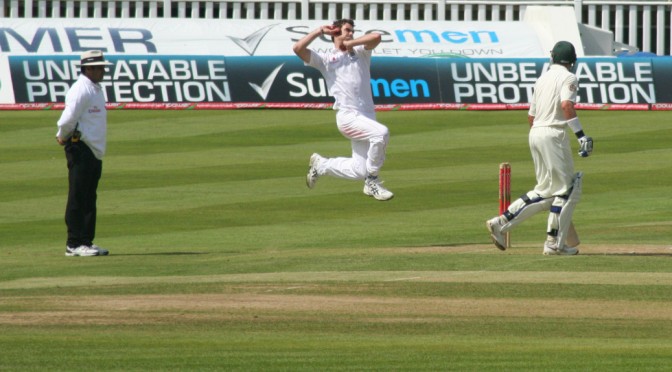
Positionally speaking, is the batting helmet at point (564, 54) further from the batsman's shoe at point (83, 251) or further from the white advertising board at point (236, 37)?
the white advertising board at point (236, 37)

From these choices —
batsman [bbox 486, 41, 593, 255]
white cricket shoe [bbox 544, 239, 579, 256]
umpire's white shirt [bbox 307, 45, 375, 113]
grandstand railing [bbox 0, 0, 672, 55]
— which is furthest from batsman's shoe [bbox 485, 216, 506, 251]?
grandstand railing [bbox 0, 0, 672, 55]

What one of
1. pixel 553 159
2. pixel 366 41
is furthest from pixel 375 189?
pixel 553 159

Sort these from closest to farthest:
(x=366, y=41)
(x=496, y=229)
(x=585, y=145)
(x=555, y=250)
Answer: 1. (x=585, y=145)
2. (x=555, y=250)
3. (x=496, y=229)
4. (x=366, y=41)

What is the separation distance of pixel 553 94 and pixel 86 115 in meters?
4.23

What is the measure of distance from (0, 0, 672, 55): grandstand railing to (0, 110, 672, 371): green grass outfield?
9771 millimetres

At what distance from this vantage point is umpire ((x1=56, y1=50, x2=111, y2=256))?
512 inches

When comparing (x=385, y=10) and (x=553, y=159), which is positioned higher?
(x=553, y=159)

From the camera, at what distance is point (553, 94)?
12141mm

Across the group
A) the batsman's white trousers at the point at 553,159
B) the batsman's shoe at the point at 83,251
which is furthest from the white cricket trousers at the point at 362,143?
the batsman's shoe at the point at 83,251

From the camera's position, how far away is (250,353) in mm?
8195

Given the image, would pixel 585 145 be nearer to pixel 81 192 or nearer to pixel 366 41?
pixel 366 41

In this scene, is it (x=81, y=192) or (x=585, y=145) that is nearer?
(x=585, y=145)

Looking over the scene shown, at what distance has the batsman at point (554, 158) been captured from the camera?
12141 mm

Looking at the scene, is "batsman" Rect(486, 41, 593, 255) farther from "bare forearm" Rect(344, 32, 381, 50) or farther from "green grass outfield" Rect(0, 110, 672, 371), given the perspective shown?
"bare forearm" Rect(344, 32, 381, 50)
